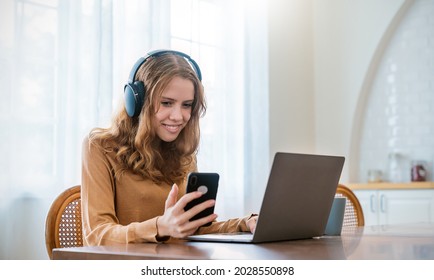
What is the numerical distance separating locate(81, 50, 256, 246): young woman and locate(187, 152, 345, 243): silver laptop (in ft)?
0.89

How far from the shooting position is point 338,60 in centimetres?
547

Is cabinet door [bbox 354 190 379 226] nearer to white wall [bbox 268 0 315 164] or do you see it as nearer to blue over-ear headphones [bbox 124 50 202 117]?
white wall [bbox 268 0 315 164]

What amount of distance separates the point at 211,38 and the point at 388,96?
1.67m

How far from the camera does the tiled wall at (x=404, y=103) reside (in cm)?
496

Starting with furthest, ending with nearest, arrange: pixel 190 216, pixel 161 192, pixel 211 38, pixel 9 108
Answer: pixel 211 38
pixel 9 108
pixel 161 192
pixel 190 216

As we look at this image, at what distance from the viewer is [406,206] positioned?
15.0 feet

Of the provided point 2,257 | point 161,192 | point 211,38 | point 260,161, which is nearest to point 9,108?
point 2,257

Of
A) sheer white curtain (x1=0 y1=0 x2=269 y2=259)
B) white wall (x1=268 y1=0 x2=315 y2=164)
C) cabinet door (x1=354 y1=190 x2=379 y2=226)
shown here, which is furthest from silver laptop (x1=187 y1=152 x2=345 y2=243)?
white wall (x1=268 y1=0 x2=315 y2=164)

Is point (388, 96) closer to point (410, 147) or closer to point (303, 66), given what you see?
point (410, 147)

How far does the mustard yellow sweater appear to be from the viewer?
167 centimetres

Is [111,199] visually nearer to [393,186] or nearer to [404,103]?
[393,186]

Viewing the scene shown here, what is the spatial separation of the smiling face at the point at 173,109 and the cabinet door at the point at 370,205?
3093mm

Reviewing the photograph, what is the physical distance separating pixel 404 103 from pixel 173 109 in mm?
3586

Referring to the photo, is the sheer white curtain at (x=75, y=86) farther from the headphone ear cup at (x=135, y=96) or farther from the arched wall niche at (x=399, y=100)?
the arched wall niche at (x=399, y=100)
